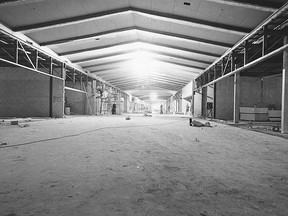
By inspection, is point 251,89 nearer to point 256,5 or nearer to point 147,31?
point 256,5

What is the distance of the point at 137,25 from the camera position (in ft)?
33.1

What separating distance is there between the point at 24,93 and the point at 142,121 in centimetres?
1126

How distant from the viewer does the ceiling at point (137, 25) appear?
7281 millimetres

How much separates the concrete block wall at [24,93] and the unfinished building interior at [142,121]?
89 mm

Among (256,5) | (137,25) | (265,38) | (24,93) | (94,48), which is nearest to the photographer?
(256,5)

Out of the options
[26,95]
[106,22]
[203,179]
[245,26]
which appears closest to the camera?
[203,179]

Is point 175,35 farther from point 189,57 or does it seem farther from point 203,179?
point 203,179

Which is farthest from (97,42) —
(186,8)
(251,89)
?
(251,89)

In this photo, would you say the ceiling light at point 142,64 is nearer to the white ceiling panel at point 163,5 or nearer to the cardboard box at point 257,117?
the white ceiling panel at point 163,5

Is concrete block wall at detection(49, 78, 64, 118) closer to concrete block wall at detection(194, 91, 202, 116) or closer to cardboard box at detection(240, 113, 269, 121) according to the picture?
concrete block wall at detection(194, 91, 202, 116)

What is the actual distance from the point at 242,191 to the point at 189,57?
528 inches

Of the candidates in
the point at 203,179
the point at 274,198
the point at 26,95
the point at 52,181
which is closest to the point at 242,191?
the point at 274,198

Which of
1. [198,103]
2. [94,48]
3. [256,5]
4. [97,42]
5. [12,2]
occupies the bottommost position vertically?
[198,103]

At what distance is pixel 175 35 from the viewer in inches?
402
